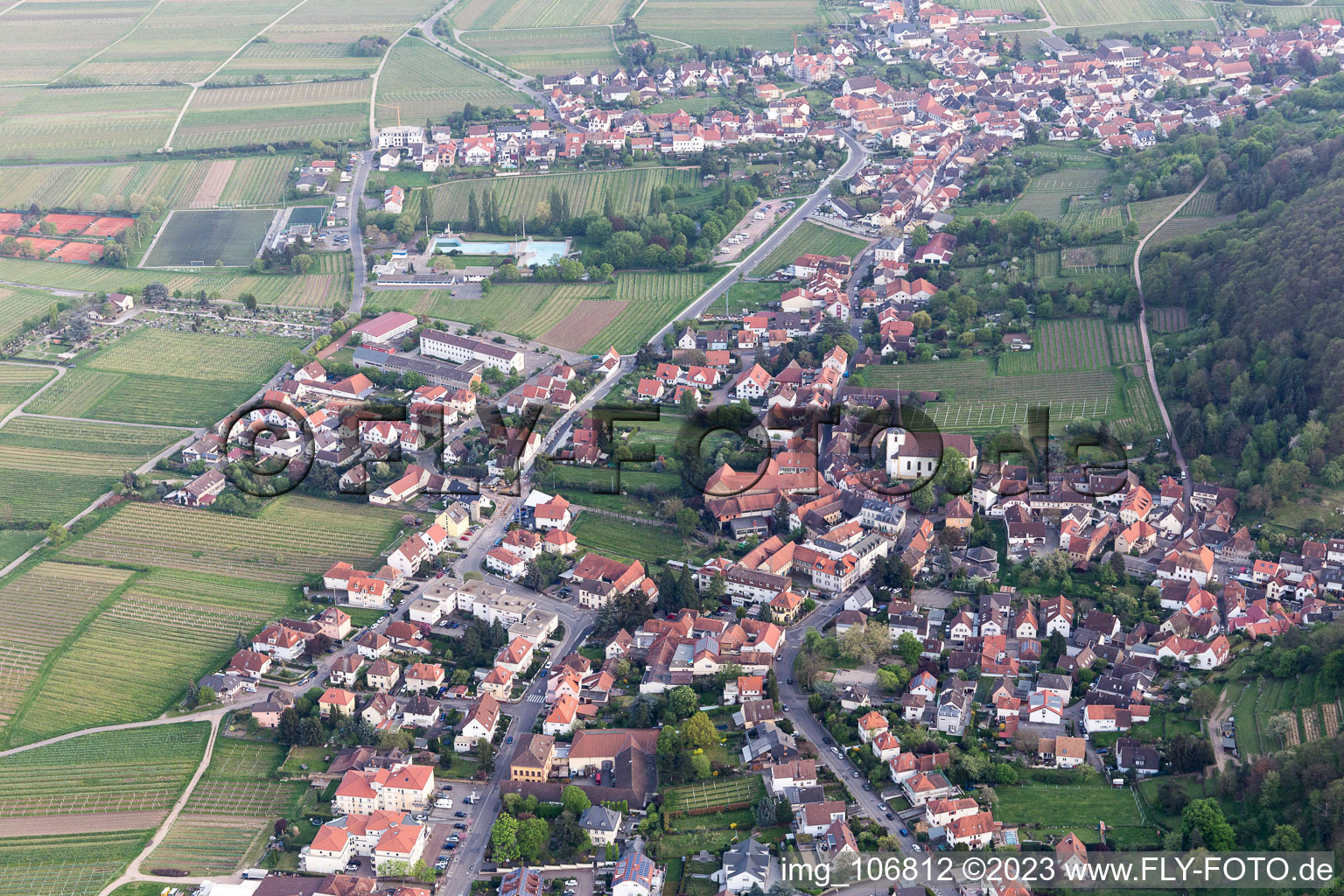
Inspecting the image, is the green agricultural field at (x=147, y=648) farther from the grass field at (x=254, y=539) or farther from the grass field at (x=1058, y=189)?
the grass field at (x=1058, y=189)

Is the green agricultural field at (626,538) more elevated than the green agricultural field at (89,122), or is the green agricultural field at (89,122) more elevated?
the green agricultural field at (89,122)

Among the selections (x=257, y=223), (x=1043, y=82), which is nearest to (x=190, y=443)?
(x=257, y=223)

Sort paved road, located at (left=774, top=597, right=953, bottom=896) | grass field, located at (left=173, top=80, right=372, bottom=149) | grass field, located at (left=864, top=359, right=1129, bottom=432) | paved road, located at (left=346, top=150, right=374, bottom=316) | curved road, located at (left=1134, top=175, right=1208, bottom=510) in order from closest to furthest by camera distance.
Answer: paved road, located at (left=774, top=597, right=953, bottom=896) → curved road, located at (left=1134, top=175, right=1208, bottom=510) → grass field, located at (left=864, top=359, right=1129, bottom=432) → paved road, located at (left=346, top=150, right=374, bottom=316) → grass field, located at (left=173, top=80, right=372, bottom=149)

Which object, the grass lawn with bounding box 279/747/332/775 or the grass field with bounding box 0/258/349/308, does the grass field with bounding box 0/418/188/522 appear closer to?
the grass field with bounding box 0/258/349/308

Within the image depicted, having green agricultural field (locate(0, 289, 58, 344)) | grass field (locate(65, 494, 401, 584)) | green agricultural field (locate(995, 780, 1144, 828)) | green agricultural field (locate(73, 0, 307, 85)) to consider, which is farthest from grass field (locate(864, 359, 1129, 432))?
green agricultural field (locate(73, 0, 307, 85))

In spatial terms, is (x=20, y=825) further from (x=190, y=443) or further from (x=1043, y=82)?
(x=1043, y=82)

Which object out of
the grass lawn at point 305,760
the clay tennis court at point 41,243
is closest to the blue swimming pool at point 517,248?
the clay tennis court at point 41,243

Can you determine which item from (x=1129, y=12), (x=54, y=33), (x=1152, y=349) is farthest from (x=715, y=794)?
(x=54, y=33)
